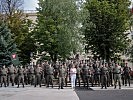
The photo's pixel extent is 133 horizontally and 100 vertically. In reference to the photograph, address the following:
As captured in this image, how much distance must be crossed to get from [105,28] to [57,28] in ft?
34.2

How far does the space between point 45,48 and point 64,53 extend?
352cm

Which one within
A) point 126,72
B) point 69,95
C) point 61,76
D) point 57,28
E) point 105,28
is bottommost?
point 69,95

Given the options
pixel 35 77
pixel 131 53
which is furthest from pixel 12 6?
pixel 35 77

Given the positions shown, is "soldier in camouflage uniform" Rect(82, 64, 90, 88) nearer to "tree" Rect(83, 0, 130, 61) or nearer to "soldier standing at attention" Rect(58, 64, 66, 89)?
"soldier standing at attention" Rect(58, 64, 66, 89)

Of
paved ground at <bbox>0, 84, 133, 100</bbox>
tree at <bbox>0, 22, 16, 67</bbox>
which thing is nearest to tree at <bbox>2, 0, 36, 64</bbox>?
tree at <bbox>0, 22, 16, 67</bbox>

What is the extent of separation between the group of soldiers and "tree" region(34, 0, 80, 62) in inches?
542

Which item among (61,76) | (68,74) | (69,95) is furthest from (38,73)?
(69,95)

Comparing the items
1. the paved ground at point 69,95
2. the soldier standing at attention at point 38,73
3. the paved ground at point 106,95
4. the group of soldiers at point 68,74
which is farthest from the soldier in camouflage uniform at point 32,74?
the paved ground at point 106,95

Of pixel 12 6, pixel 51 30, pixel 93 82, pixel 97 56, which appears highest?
pixel 12 6

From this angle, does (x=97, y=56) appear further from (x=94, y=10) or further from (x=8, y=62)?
(x=8, y=62)

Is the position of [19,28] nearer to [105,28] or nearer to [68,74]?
[105,28]

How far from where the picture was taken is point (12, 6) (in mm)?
55000

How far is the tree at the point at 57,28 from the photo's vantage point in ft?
155

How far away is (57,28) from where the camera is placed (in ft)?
162
